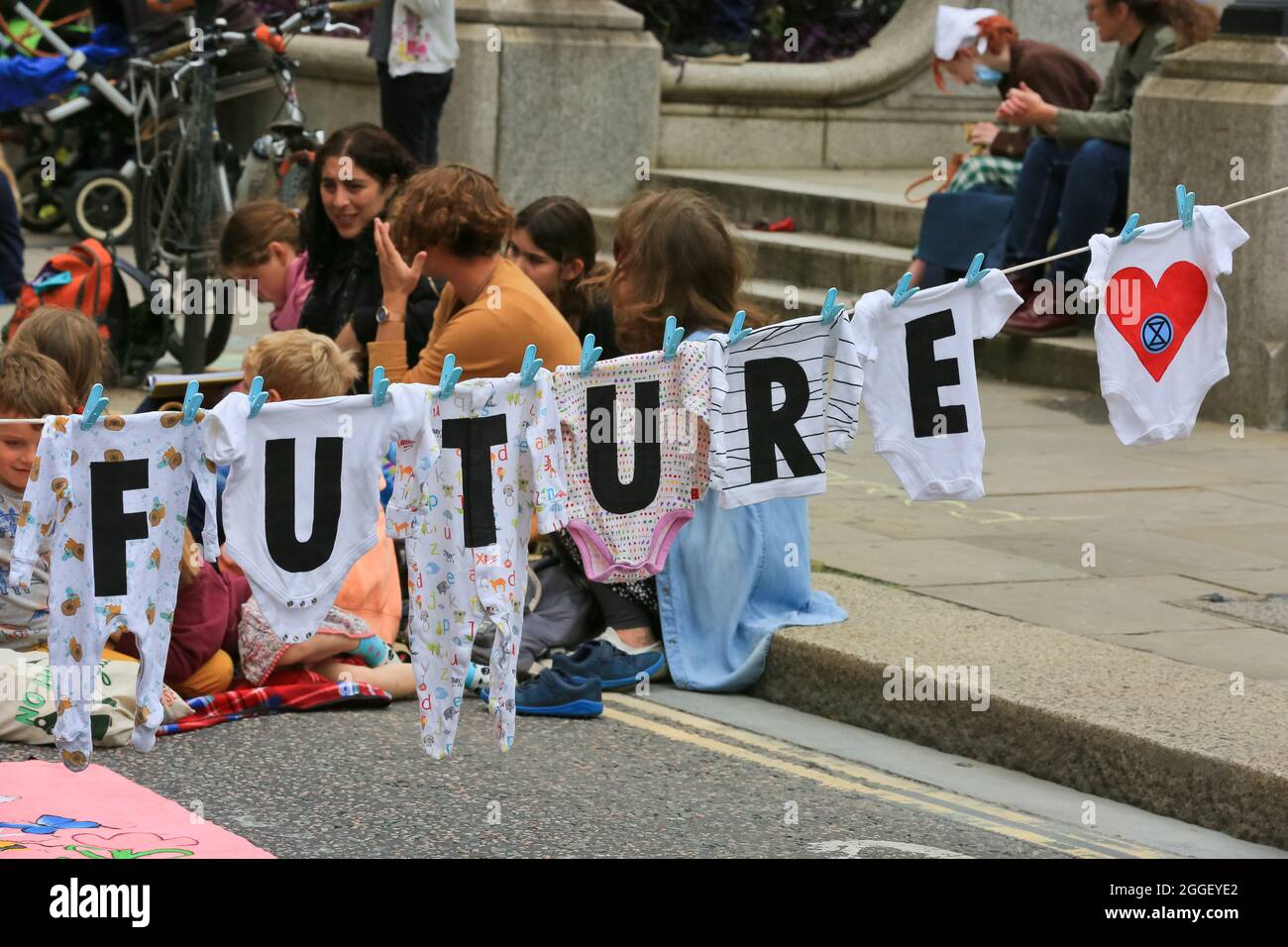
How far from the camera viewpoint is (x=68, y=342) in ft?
20.1

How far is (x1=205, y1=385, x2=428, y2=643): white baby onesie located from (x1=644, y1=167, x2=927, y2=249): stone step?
8580 mm

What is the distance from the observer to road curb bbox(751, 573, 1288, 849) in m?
5.69

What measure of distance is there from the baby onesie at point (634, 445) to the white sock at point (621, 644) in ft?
4.35

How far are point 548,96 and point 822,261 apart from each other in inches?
98.8

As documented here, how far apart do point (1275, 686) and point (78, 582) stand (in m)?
3.45

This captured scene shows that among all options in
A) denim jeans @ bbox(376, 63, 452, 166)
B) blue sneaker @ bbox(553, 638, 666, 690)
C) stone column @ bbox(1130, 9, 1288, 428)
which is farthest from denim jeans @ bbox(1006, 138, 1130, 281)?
blue sneaker @ bbox(553, 638, 666, 690)

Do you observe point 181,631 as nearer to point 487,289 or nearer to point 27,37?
point 487,289

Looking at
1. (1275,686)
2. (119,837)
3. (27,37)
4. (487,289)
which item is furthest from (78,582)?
(27,37)

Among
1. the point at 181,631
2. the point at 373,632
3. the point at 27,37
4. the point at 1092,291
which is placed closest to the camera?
the point at 1092,291

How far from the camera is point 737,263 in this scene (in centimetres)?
696

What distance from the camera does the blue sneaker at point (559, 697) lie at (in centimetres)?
664

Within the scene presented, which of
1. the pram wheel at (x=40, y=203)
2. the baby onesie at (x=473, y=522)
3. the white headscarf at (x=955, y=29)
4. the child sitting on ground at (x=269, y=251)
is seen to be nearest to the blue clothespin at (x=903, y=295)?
the baby onesie at (x=473, y=522)

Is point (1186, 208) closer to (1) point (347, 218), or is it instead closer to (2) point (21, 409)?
(2) point (21, 409)

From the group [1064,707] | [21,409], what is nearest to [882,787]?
[1064,707]
